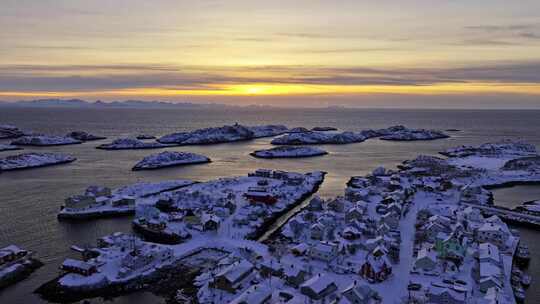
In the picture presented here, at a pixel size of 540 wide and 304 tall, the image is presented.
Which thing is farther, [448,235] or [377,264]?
[448,235]

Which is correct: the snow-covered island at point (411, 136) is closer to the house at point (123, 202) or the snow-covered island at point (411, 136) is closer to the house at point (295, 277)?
the house at point (123, 202)

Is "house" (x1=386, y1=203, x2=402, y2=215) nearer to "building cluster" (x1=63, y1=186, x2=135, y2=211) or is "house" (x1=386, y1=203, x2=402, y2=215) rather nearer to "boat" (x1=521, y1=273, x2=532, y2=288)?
"boat" (x1=521, y1=273, x2=532, y2=288)

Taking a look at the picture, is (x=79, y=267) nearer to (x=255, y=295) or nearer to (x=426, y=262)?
(x=255, y=295)

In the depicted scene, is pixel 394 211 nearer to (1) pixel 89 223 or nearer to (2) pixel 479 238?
(2) pixel 479 238

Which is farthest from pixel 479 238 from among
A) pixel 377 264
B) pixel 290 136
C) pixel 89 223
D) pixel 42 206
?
pixel 290 136

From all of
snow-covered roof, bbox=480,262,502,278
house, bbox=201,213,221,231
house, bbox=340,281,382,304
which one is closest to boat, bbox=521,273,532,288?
snow-covered roof, bbox=480,262,502,278

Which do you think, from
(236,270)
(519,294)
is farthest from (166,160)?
(519,294)

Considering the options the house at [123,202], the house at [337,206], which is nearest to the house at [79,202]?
the house at [123,202]
